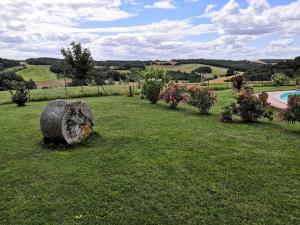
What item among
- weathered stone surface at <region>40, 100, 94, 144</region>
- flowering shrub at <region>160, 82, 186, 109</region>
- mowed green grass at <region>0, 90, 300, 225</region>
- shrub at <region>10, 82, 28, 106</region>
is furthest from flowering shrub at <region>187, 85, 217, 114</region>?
shrub at <region>10, 82, 28, 106</region>

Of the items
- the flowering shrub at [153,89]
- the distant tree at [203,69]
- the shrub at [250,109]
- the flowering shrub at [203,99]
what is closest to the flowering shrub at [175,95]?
the flowering shrub at [203,99]

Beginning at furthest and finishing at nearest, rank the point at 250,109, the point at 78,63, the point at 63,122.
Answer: the point at 78,63, the point at 250,109, the point at 63,122

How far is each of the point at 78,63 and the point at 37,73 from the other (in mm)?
32902

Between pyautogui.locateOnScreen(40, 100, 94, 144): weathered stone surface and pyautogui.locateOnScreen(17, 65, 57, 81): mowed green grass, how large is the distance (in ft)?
189

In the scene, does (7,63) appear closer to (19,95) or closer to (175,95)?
(19,95)

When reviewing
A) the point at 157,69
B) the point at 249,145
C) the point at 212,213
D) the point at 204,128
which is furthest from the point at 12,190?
the point at 157,69

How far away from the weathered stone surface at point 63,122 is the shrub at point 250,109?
626cm

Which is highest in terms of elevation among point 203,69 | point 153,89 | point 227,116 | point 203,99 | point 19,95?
point 203,99

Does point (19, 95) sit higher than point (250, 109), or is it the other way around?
point (250, 109)

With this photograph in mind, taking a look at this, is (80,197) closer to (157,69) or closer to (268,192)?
(268,192)

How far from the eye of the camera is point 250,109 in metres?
14.2

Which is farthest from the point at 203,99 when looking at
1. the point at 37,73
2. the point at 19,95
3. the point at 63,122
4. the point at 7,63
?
the point at 7,63

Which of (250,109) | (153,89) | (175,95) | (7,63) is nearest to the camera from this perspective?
(250,109)

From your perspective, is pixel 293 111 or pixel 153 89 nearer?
pixel 293 111
